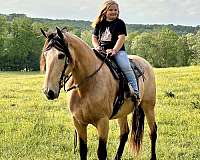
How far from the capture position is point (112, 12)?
674 centimetres

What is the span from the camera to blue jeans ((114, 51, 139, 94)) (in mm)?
6883

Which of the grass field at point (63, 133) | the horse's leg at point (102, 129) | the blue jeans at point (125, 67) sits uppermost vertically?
the blue jeans at point (125, 67)

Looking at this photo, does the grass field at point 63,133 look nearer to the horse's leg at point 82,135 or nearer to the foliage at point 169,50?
the horse's leg at point 82,135

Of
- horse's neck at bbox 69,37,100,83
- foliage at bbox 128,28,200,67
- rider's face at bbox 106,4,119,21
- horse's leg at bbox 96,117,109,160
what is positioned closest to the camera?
horse's neck at bbox 69,37,100,83

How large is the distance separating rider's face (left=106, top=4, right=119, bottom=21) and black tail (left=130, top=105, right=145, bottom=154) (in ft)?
6.96

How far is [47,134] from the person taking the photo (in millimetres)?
9930

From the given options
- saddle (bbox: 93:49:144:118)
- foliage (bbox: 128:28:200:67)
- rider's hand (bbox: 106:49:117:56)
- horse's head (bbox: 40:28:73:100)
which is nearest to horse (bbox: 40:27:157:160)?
horse's head (bbox: 40:28:73:100)

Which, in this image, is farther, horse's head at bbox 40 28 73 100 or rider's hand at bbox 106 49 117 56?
Answer: rider's hand at bbox 106 49 117 56

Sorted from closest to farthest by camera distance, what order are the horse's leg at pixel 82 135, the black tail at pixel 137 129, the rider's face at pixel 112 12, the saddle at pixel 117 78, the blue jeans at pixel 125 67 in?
the horse's leg at pixel 82 135 < the saddle at pixel 117 78 < the rider's face at pixel 112 12 < the blue jeans at pixel 125 67 < the black tail at pixel 137 129

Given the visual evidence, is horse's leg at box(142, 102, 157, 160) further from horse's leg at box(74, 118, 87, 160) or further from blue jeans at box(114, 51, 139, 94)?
horse's leg at box(74, 118, 87, 160)

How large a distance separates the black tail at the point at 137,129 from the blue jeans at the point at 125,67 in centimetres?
118

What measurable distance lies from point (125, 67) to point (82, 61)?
3.67 feet

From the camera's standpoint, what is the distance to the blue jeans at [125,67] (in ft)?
22.6

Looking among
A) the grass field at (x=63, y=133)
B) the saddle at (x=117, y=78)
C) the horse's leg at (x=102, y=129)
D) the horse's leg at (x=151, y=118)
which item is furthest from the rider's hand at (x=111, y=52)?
the grass field at (x=63, y=133)
